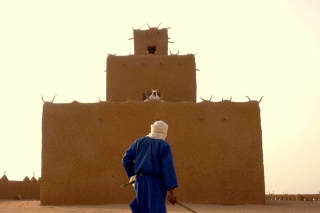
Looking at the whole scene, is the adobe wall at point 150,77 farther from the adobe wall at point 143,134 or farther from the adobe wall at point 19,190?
the adobe wall at point 19,190

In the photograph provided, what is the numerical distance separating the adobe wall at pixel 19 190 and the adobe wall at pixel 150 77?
455 centimetres

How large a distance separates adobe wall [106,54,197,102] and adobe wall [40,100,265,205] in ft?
10.1

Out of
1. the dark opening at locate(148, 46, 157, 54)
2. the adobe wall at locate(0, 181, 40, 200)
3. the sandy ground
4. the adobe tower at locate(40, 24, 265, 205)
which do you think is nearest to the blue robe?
the sandy ground

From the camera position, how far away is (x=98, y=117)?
12.1 metres

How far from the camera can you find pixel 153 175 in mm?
4859

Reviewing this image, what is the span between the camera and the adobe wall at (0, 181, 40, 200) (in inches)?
652

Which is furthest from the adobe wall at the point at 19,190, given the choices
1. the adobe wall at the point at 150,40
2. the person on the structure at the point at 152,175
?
the person on the structure at the point at 152,175

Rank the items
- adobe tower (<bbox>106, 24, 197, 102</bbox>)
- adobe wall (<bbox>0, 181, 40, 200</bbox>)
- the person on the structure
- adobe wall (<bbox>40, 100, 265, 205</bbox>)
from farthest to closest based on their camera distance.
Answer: adobe wall (<bbox>0, 181, 40, 200</bbox>), adobe tower (<bbox>106, 24, 197, 102</bbox>), adobe wall (<bbox>40, 100, 265, 205</bbox>), the person on the structure

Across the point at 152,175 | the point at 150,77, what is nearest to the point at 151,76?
the point at 150,77

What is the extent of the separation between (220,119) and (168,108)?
1.40 metres

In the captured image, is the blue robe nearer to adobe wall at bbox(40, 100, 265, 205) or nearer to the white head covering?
the white head covering

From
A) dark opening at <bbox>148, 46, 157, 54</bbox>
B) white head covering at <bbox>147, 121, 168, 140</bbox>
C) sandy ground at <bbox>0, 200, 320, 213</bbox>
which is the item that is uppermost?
dark opening at <bbox>148, 46, 157, 54</bbox>

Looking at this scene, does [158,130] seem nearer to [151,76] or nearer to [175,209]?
[175,209]

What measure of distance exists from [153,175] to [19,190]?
13057 millimetres
